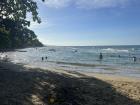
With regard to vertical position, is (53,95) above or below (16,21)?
below

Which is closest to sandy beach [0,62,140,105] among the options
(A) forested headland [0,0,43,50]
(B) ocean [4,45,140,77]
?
(A) forested headland [0,0,43,50]

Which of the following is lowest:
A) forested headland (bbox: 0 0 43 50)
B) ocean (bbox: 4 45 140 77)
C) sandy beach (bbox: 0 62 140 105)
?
ocean (bbox: 4 45 140 77)

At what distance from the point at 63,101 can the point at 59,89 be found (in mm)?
1953

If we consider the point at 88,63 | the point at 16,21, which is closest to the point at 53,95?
the point at 16,21

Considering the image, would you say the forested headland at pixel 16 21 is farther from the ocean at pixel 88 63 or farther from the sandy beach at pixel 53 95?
the ocean at pixel 88 63

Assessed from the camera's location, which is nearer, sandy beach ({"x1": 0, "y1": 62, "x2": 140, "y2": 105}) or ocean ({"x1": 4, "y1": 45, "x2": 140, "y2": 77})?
sandy beach ({"x1": 0, "y1": 62, "x2": 140, "y2": 105})

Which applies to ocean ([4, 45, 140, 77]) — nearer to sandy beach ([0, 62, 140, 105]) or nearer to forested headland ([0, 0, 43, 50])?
forested headland ([0, 0, 43, 50])

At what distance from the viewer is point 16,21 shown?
74.3 ft

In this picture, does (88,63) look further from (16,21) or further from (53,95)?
(53,95)

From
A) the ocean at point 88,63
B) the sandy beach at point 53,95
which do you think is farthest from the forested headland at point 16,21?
the ocean at point 88,63

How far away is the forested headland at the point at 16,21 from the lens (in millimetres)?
22578

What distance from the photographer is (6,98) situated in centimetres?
1207

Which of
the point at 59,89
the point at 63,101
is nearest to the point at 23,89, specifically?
the point at 59,89

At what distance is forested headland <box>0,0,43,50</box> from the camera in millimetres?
22578
